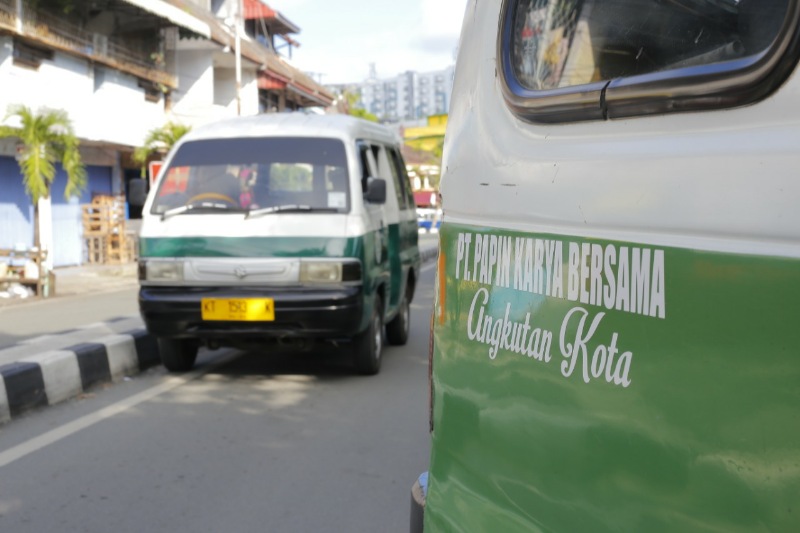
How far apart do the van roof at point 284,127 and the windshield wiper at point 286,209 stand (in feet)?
2.41

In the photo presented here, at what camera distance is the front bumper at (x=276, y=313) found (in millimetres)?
7148

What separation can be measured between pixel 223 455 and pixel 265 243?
2197 millimetres

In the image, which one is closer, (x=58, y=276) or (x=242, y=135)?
(x=242, y=135)

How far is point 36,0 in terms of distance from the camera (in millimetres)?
21578

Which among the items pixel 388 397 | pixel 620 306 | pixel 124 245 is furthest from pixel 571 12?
pixel 124 245

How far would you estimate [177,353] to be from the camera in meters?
7.98

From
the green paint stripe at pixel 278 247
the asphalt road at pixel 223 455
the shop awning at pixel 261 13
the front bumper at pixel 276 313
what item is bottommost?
the asphalt road at pixel 223 455

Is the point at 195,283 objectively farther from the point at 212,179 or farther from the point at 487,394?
the point at 487,394

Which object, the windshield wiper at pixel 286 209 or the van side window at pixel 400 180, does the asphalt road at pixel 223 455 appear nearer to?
the windshield wiper at pixel 286 209

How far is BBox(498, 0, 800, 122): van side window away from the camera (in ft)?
5.14

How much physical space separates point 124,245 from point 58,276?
415cm

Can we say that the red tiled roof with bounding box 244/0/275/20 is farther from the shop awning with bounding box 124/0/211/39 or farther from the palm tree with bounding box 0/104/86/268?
the palm tree with bounding box 0/104/86/268

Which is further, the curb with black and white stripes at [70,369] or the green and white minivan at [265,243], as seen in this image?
the green and white minivan at [265,243]

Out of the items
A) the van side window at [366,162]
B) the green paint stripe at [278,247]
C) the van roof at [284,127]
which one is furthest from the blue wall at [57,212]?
the green paint stripe at [278,247]
